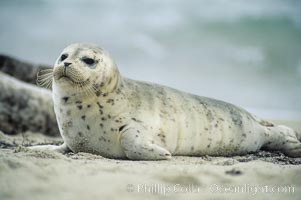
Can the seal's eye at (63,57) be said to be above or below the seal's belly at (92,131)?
above

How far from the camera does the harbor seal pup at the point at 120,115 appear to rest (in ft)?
10.6

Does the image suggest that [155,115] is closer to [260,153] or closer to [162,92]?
[162,92]

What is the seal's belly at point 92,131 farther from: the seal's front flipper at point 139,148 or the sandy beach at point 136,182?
the sandy beach at point 136,182

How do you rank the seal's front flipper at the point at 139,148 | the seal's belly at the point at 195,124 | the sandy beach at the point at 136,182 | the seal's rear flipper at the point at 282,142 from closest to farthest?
the sandy beach at the point at 136,182 → the seal's front flipper at the point at 139,148 → the seal's belly at the point at 195,124 → the seal's rear flipper at the point at 282,142

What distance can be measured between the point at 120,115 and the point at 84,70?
1.51 feet

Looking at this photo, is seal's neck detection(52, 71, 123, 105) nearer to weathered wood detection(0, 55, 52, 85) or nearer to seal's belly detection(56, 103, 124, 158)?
seal's belly detection(56, 103, 124, 158)

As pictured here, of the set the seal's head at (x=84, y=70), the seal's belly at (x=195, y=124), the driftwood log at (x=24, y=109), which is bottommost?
the driftwood log at (x=24, y=109)

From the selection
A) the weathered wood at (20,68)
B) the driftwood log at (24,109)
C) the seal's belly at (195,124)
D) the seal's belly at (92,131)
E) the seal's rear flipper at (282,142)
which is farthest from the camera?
the weathered wood at (20,68)

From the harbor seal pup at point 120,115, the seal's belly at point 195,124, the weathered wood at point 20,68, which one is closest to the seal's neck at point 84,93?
the harbor seal pup at point 120,115

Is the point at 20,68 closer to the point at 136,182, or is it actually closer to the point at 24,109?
the point at 24,109

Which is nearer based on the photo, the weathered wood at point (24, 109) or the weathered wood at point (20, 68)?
the weathered wood at point (24, 109)

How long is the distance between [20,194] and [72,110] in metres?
1.74

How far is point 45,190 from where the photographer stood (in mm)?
1693

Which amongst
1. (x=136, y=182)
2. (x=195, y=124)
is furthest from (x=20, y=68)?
(x=136, y=182)
